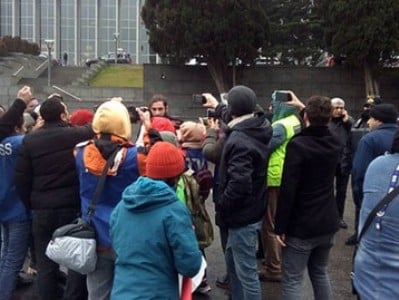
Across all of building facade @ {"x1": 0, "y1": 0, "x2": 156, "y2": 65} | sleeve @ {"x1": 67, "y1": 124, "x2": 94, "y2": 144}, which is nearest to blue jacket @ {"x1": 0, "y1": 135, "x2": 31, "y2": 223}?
sleeve @ {"x1": 67, "y1": 124, "x2": 94, "y2": 144}

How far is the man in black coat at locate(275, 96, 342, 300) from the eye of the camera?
4219 millimetres

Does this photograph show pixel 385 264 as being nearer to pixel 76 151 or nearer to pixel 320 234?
pixel 320 234

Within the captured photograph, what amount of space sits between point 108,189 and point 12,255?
1497 mm

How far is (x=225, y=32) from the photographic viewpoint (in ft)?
74.3

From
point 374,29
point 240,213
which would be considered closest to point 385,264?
point 240,213

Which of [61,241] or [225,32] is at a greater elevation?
[225,32]

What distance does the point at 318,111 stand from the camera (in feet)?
13.9

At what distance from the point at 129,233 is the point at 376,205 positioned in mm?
1295

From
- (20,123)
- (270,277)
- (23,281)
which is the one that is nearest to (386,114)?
(270,277)

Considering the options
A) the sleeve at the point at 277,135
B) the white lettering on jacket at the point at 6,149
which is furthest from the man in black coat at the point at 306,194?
the white lettering on jacket at the point at 6,149

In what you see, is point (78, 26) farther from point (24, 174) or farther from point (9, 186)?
point (24, 174)

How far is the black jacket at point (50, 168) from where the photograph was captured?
452 cm

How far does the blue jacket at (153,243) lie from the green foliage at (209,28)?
19723 mm

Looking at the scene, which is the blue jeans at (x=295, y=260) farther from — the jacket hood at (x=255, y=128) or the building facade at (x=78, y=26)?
the building facade at (x=78, y=26)
